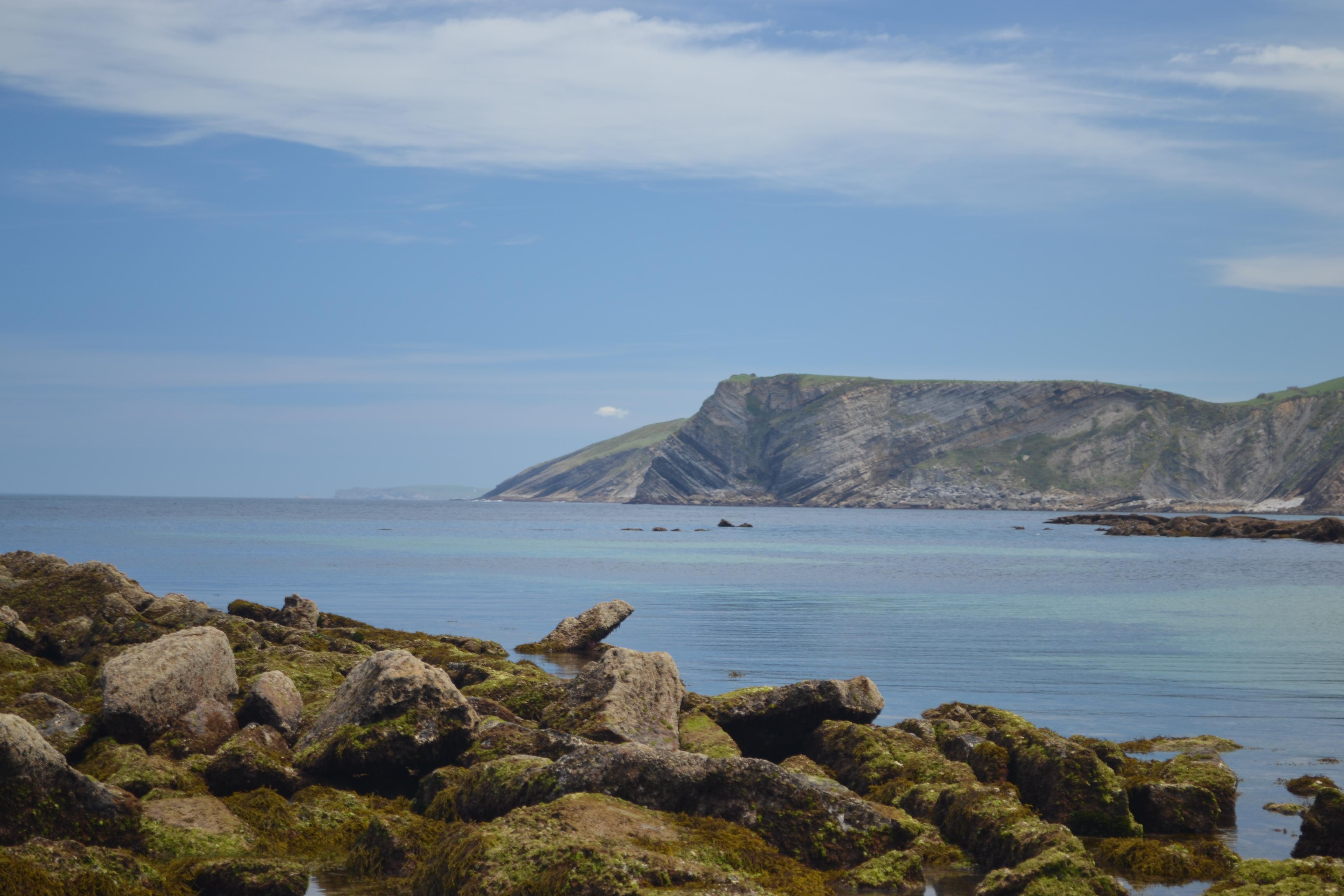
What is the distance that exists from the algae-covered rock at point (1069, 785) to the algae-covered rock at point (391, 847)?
6.01 metres

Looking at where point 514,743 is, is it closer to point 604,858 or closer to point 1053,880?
point 604,858

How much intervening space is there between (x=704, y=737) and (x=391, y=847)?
4234 mm

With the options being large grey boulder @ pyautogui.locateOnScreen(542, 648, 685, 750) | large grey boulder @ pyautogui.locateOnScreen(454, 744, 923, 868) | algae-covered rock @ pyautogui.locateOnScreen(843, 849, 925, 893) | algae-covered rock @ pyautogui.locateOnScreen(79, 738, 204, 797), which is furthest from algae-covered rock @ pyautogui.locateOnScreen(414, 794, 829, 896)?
algae-covered rock @ pyautogui.locateOnScreen(79, 738, 204, 797)

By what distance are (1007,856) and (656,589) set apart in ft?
117

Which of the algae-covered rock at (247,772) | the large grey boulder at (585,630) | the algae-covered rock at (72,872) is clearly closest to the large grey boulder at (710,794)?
the algae-covered rock at (247,772)

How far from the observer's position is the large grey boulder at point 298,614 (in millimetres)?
23906

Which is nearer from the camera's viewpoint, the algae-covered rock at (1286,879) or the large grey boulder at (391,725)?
the algae-covered rock at (1286,879)

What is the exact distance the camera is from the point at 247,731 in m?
11.0

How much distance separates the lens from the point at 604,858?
23.8 ft

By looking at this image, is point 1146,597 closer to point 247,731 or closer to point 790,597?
point 790,597

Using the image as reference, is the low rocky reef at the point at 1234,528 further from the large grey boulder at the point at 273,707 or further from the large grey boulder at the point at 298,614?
the large grey boulder at the point at 273,707

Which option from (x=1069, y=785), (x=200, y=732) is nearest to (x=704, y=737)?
(x=1069, y=785)

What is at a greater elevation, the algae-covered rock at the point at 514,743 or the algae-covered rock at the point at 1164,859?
the algae-covered rock at the point at 514,743

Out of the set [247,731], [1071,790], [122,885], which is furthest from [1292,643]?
[122,885]
